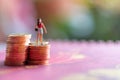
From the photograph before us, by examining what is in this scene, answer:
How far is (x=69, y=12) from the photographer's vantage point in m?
5.67

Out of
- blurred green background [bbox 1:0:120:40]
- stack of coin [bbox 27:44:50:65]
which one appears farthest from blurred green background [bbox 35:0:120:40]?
stack of coin [bbox 27:44:50:65]

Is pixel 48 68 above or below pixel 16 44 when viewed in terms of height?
below

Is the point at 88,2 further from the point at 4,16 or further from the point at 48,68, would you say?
the point at 48,68

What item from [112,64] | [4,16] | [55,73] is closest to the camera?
[55,73]

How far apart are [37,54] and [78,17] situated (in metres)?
3.54

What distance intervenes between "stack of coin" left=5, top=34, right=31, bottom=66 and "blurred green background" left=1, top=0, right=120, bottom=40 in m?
3.32

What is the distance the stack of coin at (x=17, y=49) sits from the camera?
85.7 inches

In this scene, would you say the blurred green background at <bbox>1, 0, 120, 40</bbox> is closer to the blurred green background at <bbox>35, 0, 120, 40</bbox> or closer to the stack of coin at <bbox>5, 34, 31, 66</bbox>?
the blurred green background at <bbox>35, 0, 120, 40</bbox>

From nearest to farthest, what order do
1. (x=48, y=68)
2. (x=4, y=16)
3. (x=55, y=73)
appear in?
(x=55, y=73)
(x=48, y=68)
(x=4, y=16)

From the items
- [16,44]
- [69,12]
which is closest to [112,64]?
[16,44]

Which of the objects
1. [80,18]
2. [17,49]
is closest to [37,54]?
[17,49]

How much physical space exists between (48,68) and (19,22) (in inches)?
123

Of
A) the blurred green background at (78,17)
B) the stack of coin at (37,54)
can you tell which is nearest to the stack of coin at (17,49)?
the stack of coin at (37,54)

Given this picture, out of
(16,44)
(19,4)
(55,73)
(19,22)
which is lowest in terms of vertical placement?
(55,73)
